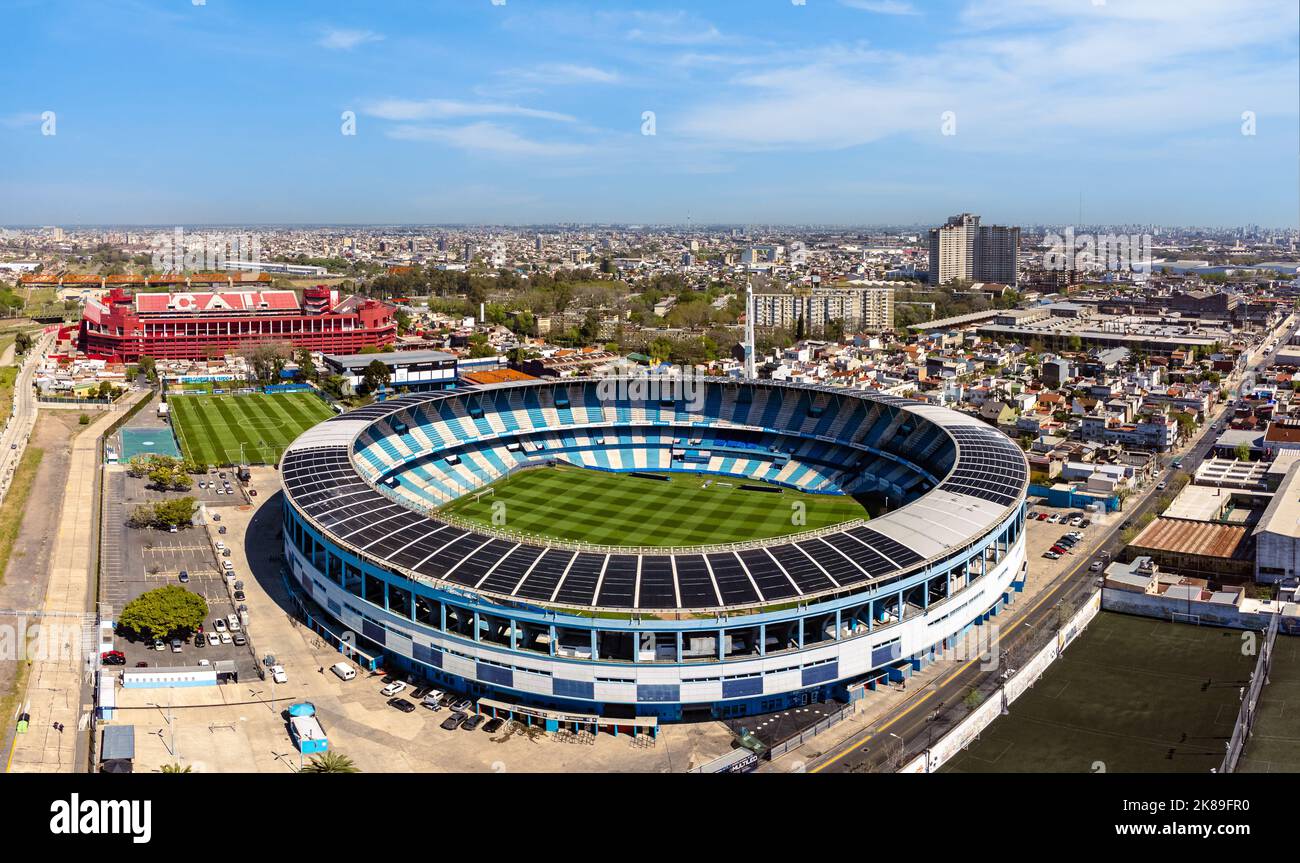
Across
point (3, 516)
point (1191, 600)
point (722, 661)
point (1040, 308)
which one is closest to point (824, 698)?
point (722, 661)

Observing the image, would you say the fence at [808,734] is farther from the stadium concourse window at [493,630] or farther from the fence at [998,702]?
the stadium concourse window at [493,630]

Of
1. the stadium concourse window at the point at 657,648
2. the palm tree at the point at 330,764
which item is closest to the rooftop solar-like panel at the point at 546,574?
the stadium concourse window at the point at 657,648

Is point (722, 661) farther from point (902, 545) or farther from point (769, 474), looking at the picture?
point (769, 474)

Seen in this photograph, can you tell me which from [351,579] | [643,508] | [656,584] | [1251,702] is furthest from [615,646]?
[643,508]

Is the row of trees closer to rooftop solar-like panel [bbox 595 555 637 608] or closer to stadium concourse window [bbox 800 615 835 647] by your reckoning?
rooftop solar-like panel [bbox 595 555 637 608]

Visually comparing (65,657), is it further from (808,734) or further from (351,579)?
(808,734)

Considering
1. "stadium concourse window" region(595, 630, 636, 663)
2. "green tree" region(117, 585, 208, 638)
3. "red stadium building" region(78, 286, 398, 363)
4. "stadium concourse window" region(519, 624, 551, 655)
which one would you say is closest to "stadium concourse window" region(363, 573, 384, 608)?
"stadium concourse window" region(519, 624, 551, 655)
